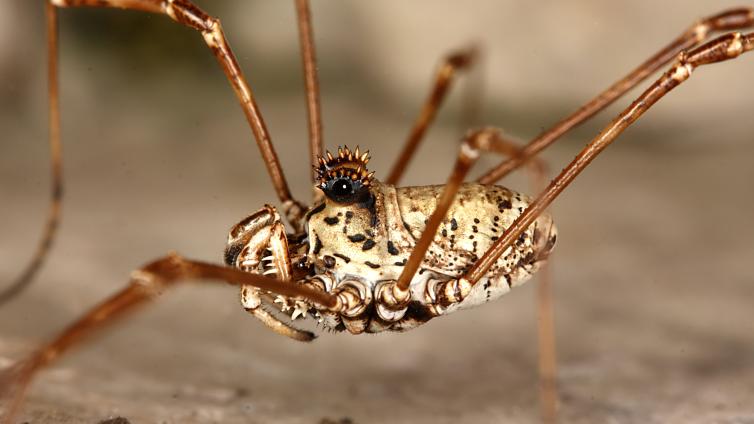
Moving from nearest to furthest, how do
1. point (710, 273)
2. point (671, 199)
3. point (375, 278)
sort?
1. point (375, 278)
2. point (710, 273)
3. point (671, 199)

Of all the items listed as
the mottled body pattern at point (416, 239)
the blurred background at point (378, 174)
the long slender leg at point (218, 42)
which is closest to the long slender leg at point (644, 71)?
the mottled body pattern at point (416, 239)

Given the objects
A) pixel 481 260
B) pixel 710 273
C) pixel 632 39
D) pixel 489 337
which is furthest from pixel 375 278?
pixel 632 39

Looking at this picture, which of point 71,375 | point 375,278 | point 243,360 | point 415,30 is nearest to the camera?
point 375,278

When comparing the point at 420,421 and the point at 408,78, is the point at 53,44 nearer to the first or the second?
the point at 420,421

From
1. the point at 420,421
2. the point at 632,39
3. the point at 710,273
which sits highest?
the point at 632,39

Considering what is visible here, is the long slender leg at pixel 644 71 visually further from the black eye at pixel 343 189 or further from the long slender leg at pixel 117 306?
the long slender leg at pixel 117 306

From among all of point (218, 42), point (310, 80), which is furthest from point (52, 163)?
point (310, 80)
